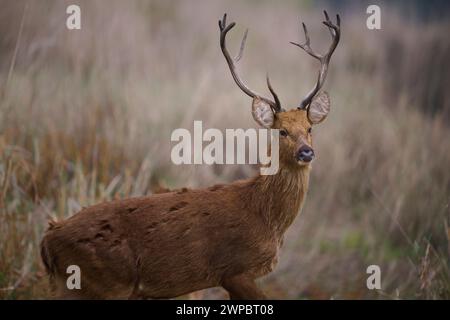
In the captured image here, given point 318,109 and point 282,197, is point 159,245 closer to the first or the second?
point 282,197

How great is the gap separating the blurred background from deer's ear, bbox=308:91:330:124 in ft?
5.06

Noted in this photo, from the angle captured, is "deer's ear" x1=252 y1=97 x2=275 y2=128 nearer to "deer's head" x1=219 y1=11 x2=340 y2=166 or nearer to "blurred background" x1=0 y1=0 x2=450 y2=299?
"deer's head" x1=219 y1=11 x2=340 y2=166

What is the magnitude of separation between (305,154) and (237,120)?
446 cm

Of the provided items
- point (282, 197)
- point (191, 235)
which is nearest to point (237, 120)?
point (282, 197)

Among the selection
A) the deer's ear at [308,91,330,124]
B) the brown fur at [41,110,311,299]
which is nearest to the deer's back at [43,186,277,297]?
the brown fur at [41,110,311,299]

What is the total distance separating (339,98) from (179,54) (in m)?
1.96

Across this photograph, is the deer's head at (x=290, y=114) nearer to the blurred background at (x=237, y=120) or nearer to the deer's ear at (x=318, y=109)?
the deer's ear at (x=318, y=109)

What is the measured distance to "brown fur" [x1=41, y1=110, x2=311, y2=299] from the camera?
4.04 metres

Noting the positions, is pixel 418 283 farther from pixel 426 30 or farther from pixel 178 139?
pixel 426 30

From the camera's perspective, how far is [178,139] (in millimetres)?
7598

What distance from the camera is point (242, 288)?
13.3 ft

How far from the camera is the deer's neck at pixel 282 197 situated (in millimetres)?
4281

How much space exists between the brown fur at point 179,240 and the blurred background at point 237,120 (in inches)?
57.7

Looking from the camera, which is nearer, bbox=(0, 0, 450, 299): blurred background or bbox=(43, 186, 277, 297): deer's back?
bbox=(43, 186, 277, 297): deer's back
